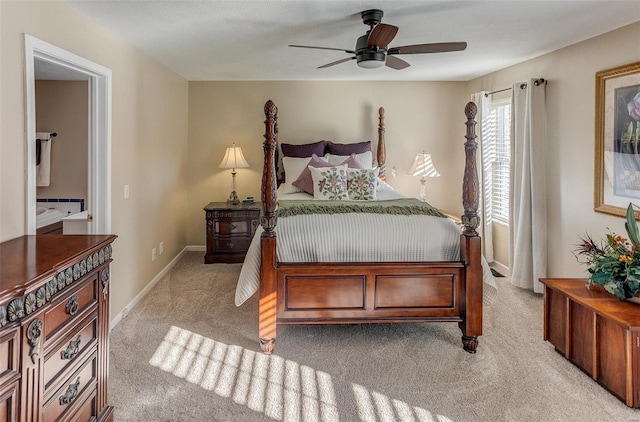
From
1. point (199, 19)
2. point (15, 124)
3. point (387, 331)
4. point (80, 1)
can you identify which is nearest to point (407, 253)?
point (387, 331)

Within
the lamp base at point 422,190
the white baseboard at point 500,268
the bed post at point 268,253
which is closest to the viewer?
the bed post at point 268,253

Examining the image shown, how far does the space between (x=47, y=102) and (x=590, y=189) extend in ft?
15.7

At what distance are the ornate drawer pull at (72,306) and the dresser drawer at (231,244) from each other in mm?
3507

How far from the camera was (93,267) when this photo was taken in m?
1.88

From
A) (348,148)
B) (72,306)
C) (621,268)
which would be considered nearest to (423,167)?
(348,148)

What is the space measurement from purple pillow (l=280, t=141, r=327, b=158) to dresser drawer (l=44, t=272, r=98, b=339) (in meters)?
3.69

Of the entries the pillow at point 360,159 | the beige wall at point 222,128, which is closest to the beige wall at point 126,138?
the beige wall at point 222,128

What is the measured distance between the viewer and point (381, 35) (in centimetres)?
276

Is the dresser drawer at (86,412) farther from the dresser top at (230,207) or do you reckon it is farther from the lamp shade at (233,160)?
the lamp shade at (233,160)

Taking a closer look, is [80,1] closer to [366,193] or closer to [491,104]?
[366,193]

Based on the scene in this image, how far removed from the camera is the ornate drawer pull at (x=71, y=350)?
65.6 inches

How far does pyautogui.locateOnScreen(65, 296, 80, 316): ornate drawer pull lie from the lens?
1676 millimetres

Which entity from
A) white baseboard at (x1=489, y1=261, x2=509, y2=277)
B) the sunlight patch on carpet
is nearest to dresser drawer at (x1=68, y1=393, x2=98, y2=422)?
the sunlight patch on carpet

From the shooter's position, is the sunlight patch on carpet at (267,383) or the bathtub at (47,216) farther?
the bathtub at (47,216)
